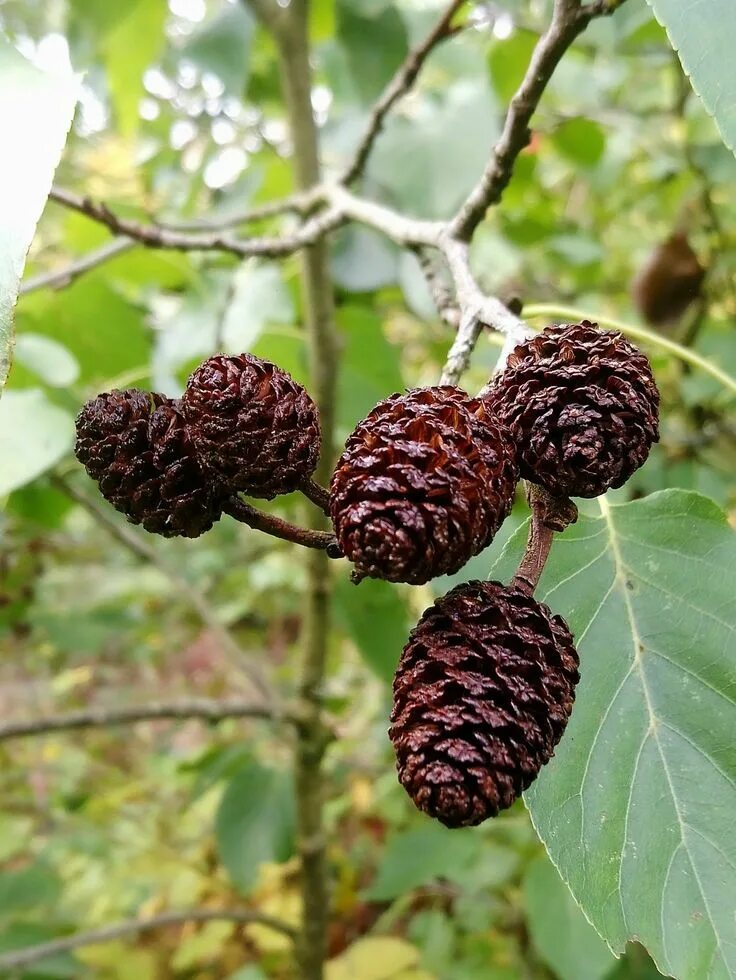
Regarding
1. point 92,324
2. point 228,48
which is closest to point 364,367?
point 92,324

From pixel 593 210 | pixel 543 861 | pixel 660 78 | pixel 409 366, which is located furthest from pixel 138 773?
pixel 660 78

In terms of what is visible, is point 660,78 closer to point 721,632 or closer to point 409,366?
point 409,366

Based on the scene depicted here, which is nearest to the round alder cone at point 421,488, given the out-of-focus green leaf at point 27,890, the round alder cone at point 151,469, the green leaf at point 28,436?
the round alder cone at point 151,469

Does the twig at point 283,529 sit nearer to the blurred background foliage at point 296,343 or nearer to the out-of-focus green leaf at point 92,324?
the blurred background foliage at point 296,343

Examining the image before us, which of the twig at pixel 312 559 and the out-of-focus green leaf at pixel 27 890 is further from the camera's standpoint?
the out-of-focus green leaf at pixel 27 890

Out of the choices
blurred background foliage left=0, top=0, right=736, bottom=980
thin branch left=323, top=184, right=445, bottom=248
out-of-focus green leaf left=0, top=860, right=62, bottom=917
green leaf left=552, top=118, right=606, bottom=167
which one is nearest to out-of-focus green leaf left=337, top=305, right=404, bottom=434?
blurred background foliage left=0, top=0, right=736, bottom=980

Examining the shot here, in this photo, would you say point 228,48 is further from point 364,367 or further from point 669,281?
point 669,281
